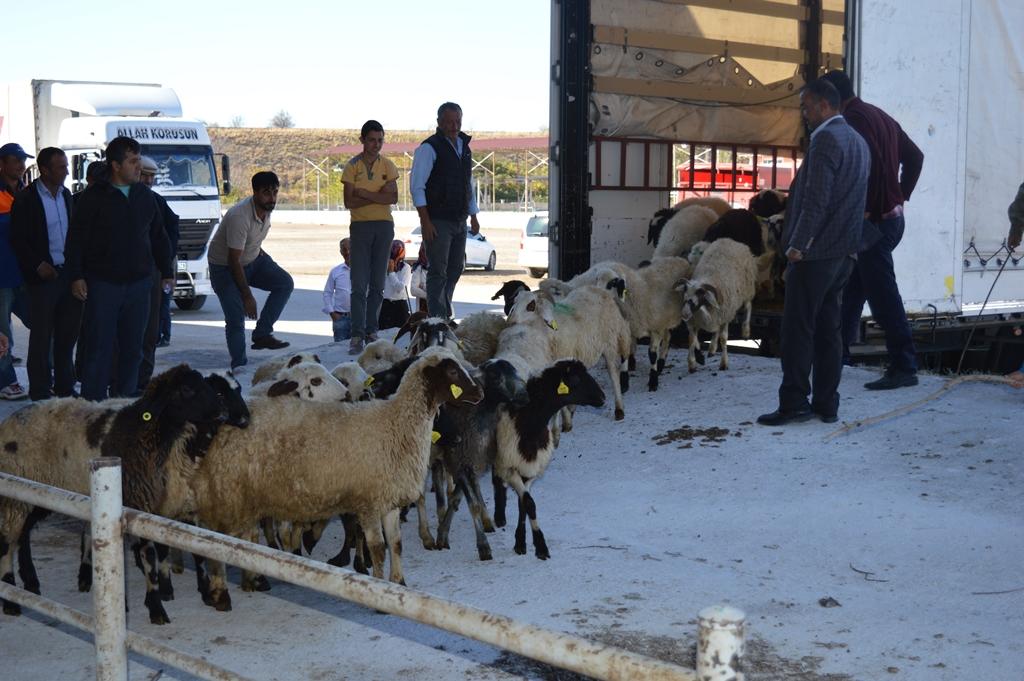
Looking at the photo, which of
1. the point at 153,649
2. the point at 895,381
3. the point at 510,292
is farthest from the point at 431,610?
the point at 510,292

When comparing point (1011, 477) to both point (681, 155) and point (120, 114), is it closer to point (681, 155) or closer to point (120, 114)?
point (681, 155)

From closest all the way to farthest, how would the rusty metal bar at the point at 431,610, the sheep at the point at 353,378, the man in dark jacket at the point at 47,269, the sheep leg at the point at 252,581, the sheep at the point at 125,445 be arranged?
the rusty metal bar at the point at 431,610 → the sheep at the point at 125,445 → the sheep leg at the point at 252,581 → the sheep at the point at 353,378 → the man in dark jacket at the point at 47,269

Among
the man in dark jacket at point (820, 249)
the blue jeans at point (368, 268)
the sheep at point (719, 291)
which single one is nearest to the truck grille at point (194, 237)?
the blue jeans at point (368, 268)

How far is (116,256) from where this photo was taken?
26.0 feet

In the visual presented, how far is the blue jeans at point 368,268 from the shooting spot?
11.2 metres

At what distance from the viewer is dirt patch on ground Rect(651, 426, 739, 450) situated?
8188 mm

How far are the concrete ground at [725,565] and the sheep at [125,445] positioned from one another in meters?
0.50

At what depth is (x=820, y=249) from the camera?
26.0ft

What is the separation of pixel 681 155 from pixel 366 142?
16.8 ft

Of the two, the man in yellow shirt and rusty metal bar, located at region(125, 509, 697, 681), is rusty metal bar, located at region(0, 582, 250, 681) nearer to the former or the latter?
rusty metal bar, located at region(125, 509, 697, 681)

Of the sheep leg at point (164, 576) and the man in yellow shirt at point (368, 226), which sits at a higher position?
the man in yellow shirt at point (368, 226)

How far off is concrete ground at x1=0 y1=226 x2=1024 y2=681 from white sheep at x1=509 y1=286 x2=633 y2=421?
0.53 meters

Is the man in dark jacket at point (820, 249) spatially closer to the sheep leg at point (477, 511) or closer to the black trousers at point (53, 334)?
the sheep leg at point (477, 511)

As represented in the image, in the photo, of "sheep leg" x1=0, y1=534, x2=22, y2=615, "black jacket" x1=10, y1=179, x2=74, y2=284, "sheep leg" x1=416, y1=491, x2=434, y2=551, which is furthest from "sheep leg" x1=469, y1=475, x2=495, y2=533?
"black jacket" x1=10, y1=179, x2=74, y2=284
